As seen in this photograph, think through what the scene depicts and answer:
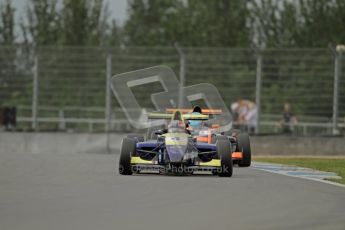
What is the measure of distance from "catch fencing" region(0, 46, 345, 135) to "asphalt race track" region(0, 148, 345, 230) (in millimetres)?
11823

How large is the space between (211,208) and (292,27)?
30081mm

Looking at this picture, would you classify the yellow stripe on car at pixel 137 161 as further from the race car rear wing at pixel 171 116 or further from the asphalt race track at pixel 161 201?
the race car rear wing at pixel 171 116

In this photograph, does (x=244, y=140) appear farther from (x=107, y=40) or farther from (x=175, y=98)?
(x=107, y=40)

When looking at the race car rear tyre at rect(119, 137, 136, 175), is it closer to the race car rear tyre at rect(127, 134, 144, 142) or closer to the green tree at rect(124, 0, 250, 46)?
the race car rear tyre at rect(127, 134, 144, 142)

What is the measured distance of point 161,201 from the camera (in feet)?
42.7

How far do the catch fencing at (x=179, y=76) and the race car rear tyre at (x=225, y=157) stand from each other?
12.5m

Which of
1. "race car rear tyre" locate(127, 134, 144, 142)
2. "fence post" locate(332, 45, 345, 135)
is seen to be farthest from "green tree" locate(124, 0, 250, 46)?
"race car rear tyre" locate(127, 134, 144, 142)

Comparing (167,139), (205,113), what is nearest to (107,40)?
(205,113)

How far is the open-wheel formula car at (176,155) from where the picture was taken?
17.8m

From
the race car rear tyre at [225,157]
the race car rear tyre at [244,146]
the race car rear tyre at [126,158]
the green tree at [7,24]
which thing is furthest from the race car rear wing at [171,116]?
the green tree at [7,24]

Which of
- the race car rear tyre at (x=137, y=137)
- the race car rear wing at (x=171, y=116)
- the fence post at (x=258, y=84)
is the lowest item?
the race car rear tyre at (x=137, y=137)

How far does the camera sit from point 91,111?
32219 millimetres

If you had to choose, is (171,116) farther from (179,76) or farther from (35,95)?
(35,95)

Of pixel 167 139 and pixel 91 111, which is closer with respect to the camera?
pixel 167 139
